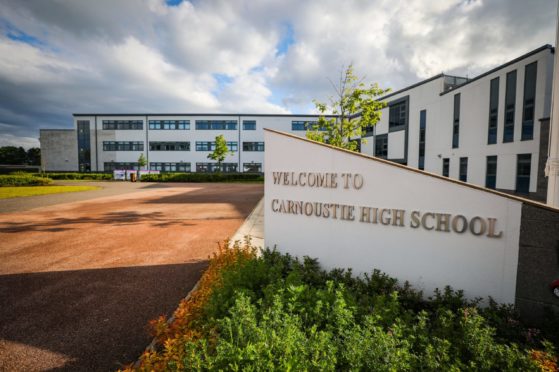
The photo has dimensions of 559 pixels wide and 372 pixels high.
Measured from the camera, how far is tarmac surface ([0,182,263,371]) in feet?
11.6

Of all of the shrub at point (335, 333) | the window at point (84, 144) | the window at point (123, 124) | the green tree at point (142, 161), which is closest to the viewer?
the shrub at point (335, 333)

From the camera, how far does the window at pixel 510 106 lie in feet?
66.0

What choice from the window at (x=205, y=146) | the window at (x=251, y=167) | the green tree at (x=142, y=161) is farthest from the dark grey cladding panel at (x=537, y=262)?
the green tree at (x=142, y=161)

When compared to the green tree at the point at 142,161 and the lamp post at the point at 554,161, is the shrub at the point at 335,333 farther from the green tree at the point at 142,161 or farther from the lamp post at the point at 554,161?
the green tree at the point at 142,161

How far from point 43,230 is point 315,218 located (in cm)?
1076

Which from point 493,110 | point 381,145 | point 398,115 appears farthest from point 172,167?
point 493,110

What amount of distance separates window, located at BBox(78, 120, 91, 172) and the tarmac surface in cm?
4633

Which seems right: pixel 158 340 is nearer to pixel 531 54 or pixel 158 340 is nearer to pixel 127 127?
pixel 531 54

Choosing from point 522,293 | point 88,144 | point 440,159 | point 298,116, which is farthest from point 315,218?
→ point 88,144

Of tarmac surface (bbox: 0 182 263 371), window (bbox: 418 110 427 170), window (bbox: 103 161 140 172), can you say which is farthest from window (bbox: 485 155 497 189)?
window (bbox: 103 161 140 172)

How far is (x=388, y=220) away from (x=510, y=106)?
78.8 feet

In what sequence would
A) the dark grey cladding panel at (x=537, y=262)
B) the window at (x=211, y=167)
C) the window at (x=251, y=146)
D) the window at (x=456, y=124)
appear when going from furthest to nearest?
the window at (x=251, y=146) → the window at (x=211, y=167) → the window at (x=456, y=124) → the dark grey cladding panel at (x=537, y=262)

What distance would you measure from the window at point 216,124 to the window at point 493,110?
38.0 meters

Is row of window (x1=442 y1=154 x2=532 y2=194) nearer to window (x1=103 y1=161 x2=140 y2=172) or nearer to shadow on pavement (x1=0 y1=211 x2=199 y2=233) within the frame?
shadow on pavement (x1=0 y1=211 x2=199 y2=233)
